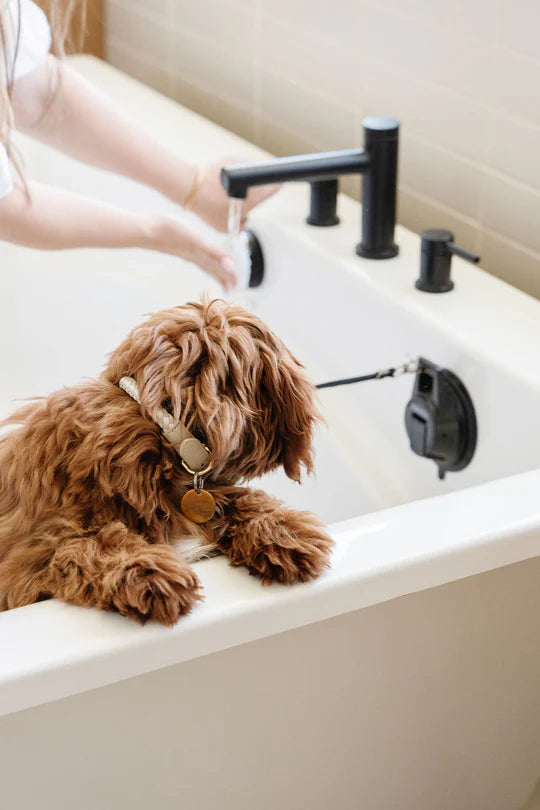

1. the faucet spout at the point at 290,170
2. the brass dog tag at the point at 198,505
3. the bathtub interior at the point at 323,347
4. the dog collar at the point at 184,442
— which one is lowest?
the bathtub interior at the point at 323,347

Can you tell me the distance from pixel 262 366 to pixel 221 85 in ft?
4.78

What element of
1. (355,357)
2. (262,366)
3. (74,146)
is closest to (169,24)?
(74,146)

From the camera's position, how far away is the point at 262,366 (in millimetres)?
834

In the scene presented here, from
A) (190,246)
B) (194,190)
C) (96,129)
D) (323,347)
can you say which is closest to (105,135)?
(96,129)

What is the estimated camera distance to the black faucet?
140 cm

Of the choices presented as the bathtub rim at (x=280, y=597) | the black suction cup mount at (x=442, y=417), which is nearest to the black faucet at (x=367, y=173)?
the black suction cup mount at (x=442, y=417)

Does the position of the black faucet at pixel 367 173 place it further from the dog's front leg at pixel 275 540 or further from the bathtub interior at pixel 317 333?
the dog's front leg at pixel 275 540

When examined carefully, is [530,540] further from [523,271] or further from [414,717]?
[523,271]

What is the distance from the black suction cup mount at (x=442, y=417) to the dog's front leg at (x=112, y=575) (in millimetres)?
589

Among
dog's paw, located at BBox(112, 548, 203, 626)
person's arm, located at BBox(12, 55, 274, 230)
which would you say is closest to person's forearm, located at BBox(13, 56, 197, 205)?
person's arm, located at BBox(12, 55, 274, 230)

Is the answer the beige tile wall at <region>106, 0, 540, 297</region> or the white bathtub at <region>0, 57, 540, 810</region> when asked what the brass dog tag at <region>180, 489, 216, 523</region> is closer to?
the white bathtub at <region>0, 57, 540, 810</region>

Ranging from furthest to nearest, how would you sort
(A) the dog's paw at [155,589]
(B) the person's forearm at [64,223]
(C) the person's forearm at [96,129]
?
(C) the person's forearm at [96,129] < (B) the person's forearm at [64,223] < (A) the dog's paw at [155,589]

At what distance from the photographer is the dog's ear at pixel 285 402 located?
2.74ft

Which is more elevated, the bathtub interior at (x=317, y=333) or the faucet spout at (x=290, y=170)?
the faucet spout at (x=290, y=170)
